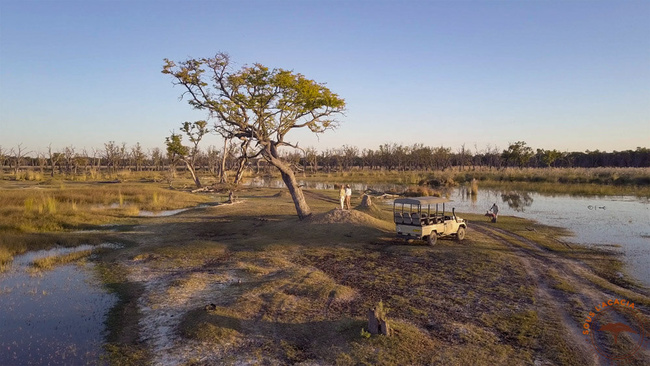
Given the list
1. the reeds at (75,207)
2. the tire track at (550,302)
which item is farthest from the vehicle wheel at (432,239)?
the reeds at (75,207)

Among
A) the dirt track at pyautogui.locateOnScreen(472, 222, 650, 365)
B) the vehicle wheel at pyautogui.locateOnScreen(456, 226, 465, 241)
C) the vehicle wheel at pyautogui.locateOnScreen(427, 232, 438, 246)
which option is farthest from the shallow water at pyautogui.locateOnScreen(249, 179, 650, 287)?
the vehicle wheel at pyautogui.locateOnScreen(427, 232, 438, 246)

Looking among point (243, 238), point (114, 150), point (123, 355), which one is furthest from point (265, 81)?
point (114, 150)

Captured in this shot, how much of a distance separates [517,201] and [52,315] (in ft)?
122

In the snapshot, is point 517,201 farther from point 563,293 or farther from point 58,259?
point 58,259

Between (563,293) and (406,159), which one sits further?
(406,159)

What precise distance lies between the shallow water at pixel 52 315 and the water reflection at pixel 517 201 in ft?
97.3

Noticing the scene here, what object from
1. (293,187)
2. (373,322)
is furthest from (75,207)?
(373,322)

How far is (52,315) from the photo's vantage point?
32.9ft

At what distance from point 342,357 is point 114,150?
301 ft

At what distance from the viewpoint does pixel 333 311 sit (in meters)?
9.73

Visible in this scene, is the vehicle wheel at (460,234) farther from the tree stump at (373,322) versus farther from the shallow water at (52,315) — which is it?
the shallow water at (52,315)

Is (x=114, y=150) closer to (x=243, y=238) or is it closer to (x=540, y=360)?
(x=243, y=238)

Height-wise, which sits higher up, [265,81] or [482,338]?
[265,81]

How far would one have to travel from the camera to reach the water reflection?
33341 millimetres
